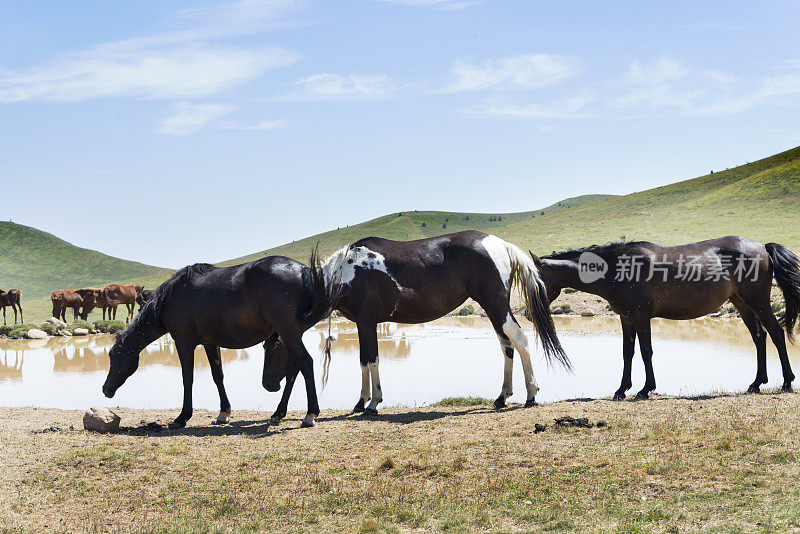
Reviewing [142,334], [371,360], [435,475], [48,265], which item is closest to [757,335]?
[371,360]

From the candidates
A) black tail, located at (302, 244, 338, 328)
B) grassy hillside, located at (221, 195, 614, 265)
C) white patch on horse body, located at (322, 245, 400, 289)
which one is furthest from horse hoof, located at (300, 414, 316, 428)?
grassy hillside, located at (221, 195, 614, 265)

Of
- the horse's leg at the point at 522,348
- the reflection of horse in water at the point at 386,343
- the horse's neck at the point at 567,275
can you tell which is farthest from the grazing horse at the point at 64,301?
the horse's leg at the point at 522,348

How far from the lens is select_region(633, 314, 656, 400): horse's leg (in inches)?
430

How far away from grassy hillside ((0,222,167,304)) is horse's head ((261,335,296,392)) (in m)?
99.4

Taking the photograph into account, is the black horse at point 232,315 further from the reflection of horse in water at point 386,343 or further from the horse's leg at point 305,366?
the reflection of horse in water at point 386,343

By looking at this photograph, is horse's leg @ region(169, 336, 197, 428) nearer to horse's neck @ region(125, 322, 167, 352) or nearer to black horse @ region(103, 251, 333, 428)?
black horse @ region(103, 251, 333, 428)

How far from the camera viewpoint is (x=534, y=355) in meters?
20.2

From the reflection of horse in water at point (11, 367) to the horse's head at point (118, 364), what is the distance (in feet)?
29.4

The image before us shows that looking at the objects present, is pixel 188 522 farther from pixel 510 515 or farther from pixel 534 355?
pixel 534 355

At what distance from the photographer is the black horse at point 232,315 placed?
10094mm

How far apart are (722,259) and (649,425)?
466cm

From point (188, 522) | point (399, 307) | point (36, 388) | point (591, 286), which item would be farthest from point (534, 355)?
point (188, 522)

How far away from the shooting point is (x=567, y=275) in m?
11.9

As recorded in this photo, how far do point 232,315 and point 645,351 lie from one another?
Answer: 6563 millimetres
